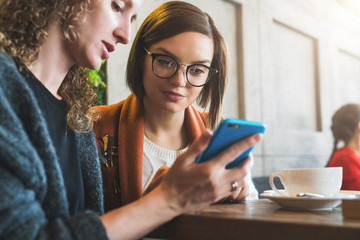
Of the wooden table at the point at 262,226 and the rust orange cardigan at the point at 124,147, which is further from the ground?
the rust orange cardigan at the point at 124,147

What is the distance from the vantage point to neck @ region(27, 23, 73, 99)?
41.0 inches

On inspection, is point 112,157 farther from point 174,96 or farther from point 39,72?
point 39,72

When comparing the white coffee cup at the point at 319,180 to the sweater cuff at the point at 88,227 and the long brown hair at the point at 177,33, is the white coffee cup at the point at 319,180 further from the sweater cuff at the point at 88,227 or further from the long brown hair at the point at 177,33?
the long brown hair at the point at 177,33

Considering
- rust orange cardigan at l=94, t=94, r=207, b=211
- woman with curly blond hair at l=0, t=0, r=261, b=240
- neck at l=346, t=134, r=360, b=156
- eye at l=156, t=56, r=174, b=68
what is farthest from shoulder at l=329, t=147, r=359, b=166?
woman with curly blond hair at l=0, t=0, r=261, b=240

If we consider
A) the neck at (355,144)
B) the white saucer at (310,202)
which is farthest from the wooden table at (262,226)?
the neck at (355,144)

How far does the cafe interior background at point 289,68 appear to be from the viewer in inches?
144

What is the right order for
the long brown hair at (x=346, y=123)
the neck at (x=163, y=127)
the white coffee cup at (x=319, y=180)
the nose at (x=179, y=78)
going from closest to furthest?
the white coffee cup at (x=319, y=180) → the nose at (x=179, y=78) → the neck at (x=163, y=127) → the long brown hair at (x=346, y=123)

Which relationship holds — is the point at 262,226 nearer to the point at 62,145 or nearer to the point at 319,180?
the point at 319,180

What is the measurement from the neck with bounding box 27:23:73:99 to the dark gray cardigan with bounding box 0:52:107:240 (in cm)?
15

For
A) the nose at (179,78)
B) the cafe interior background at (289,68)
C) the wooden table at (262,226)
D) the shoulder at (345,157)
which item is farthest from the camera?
the cafe interior background at (289,68)

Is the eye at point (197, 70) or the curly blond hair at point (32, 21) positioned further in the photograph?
the eye at point (197, 70)

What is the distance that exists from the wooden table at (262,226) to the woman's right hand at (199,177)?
0.04m

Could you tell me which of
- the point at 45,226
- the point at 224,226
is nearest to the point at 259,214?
the point at 224,226

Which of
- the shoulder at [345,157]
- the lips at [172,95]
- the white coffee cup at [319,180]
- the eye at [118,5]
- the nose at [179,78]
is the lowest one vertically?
the shoulder at [345,157]
